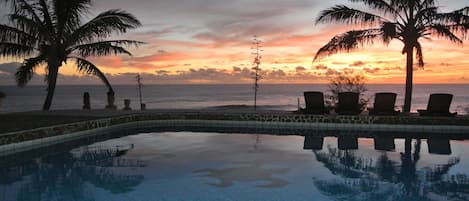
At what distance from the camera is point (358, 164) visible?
7.87 m

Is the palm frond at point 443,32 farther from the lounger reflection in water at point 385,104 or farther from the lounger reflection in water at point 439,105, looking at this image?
the lounger reflection in water at point 385,104

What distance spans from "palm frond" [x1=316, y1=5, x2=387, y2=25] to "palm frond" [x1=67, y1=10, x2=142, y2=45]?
601 centimetres

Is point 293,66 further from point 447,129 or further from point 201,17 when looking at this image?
point 447,129

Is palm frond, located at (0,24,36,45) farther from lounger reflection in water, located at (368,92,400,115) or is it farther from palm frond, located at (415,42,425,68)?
palm frond, located at (415,42,425,68)

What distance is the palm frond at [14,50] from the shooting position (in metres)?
13.0

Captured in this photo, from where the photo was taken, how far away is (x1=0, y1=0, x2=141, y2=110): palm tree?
1325 centimetres

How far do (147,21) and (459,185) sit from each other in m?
14.9

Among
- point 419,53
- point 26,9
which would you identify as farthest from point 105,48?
point 419,53

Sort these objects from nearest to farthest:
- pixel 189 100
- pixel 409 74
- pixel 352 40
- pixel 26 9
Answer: pixel 26 9 → pixel 352 40 → pixel 409 74 → pixel 189 100

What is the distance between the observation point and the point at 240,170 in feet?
24.3

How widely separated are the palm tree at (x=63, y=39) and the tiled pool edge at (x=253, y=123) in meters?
2.95

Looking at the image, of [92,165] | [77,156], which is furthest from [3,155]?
[92,165]

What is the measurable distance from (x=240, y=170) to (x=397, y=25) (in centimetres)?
855

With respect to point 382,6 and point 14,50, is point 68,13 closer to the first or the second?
point 14,50
